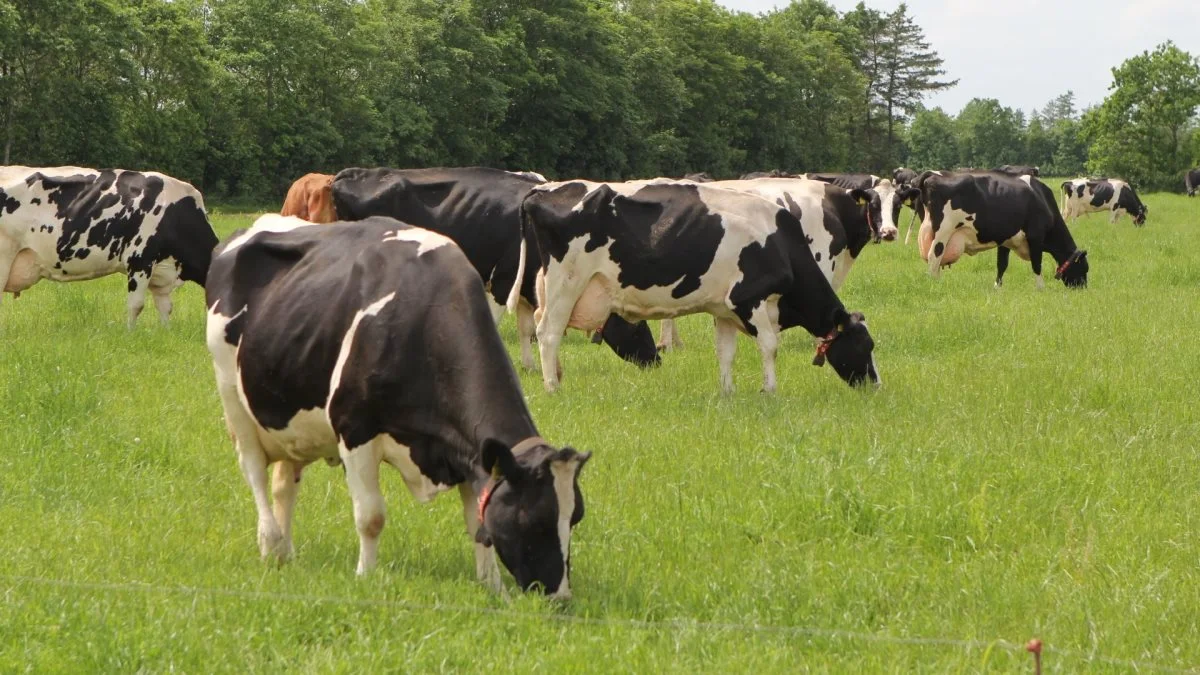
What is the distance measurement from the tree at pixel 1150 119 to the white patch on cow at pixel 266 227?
292 ft

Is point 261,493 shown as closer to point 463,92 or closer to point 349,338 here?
point 349,338

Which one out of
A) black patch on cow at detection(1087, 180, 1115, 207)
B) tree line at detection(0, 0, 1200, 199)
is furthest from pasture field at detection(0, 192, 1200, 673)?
tree line at detection(0, 0, 1200, 199)

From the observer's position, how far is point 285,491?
6.94 m

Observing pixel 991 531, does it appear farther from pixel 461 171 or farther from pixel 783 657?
pixel 461 171

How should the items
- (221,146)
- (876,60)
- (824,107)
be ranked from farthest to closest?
(876,60), (824,107), (221,146)

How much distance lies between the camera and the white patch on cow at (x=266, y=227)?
7016mm

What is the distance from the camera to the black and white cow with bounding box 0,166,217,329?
1488 cm

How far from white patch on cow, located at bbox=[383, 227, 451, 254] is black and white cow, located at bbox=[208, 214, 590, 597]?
12mm

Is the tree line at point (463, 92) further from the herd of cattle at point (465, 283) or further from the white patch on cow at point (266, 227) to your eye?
the white patch on cow at point (266, 227)

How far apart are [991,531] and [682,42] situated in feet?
266

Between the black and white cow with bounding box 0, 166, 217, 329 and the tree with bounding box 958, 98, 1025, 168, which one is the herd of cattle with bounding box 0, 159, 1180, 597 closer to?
the black and white cow with bounding box 0, 166, 217, 329

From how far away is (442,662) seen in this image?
521cm

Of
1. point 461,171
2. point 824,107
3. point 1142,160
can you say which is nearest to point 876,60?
point 824,107

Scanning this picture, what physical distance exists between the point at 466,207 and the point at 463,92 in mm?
51151
